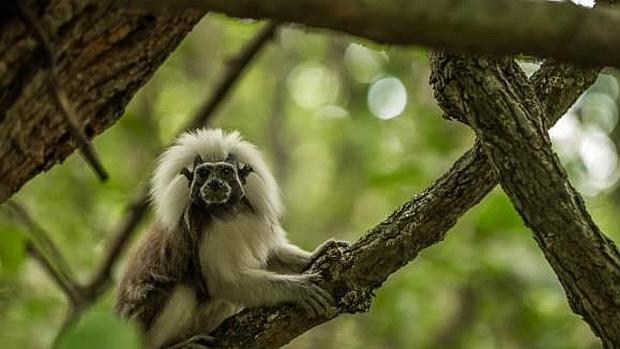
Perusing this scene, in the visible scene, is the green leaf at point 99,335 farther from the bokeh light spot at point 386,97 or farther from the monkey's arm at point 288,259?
the bokeh light spot at point 386,97

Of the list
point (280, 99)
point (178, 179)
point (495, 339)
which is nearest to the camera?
point (178, 179)

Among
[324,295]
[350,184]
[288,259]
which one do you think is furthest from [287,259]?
[350,184]

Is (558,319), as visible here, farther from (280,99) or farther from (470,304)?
(280,99)

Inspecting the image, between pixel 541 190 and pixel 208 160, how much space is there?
2459mm

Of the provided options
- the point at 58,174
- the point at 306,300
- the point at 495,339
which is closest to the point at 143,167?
the point at 58,174

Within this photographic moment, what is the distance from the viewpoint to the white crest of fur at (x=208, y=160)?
16.0 feet

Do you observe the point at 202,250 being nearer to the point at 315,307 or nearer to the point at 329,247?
the point at 329,247

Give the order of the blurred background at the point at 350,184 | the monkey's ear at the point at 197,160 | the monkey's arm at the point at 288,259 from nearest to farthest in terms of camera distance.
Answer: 1. the monkey's arm at the point at 288,259
2. the monkey's ear at the point at 197,160
3. the blurred background at the point at 350,184

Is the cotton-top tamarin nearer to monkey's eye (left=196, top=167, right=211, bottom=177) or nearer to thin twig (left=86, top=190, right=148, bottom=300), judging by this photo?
monkey's eye (left=196, top=167, right=211, bottom=177)

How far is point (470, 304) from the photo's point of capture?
693 centimetres

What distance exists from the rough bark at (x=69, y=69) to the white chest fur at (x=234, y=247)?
6.75 ft

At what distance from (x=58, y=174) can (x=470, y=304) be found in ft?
10.9

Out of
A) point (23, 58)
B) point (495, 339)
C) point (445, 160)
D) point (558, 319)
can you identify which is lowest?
point (495, 339)

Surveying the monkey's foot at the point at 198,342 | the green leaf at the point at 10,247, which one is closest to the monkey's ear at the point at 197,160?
the monkey's foot at the point at 198,342
